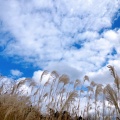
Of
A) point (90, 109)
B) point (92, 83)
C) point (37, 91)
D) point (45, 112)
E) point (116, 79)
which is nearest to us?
point (116, 79)

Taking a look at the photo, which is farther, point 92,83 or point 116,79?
point 92,83

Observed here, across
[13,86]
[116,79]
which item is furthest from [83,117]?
[116,79]

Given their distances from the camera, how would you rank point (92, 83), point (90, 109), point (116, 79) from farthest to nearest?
1. point (92, 83)
2. point (90, 109)
3. point (116, 79)

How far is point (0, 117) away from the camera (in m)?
4.28

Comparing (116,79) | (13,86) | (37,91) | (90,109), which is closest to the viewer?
(116,79)

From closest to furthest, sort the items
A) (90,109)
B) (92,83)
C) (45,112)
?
(45,112) < (90,109) < (92,83)

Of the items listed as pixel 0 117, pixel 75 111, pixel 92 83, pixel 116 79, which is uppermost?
pixel 92 83

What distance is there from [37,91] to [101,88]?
196 cm

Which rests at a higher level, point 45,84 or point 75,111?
point 45,84

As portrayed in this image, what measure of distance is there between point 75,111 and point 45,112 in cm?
148

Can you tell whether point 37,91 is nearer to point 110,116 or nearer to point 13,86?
point 13,86

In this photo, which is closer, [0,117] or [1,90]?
[0,117]

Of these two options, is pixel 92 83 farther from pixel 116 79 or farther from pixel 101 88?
pixel 116 79

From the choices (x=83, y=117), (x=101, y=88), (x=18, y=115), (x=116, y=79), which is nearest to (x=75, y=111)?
(x=83, y=117)
